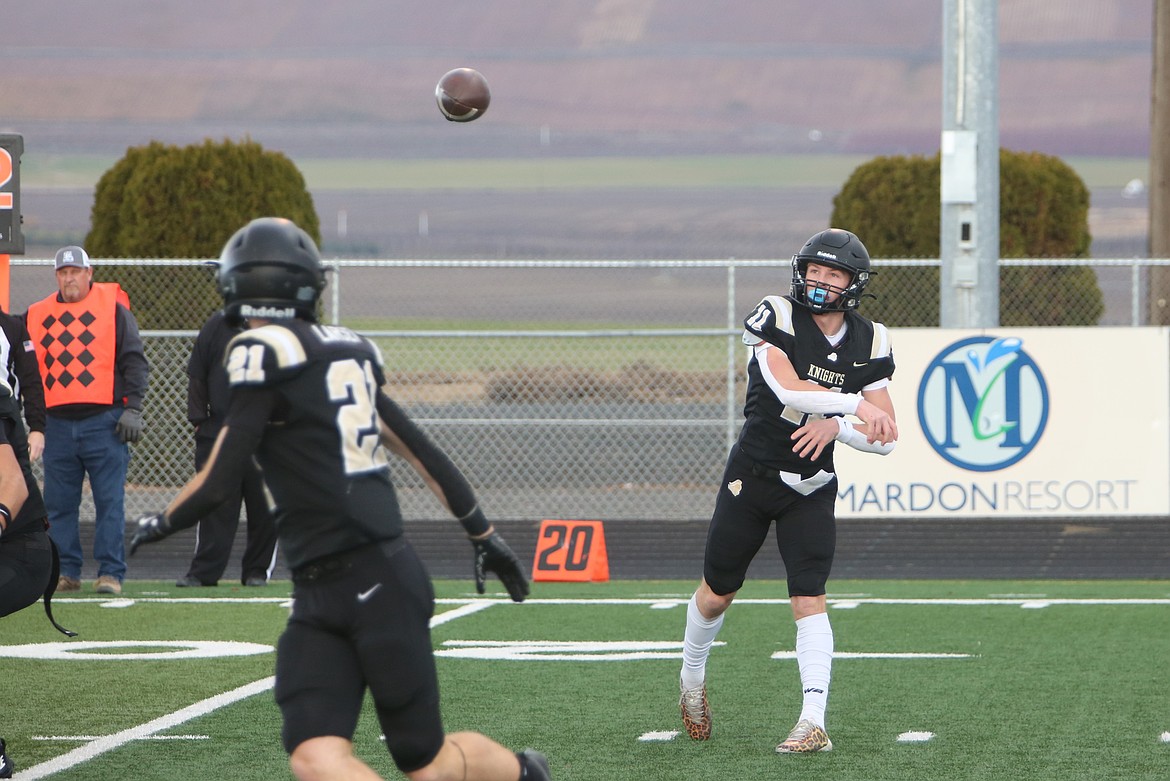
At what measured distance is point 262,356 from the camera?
431 centimetres

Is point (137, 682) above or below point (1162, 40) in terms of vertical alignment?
below

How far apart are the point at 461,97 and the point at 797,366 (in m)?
5.25

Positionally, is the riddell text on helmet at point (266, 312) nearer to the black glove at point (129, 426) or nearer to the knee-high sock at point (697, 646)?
the knee-high sock at point (697, 646)

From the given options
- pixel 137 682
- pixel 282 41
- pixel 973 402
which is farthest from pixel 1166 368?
pixel 282 41

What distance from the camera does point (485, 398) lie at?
18625 mm

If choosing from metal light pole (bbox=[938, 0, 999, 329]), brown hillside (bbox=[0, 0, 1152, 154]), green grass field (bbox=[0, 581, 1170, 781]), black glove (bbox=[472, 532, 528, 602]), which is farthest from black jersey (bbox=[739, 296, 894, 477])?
brown hillside (bbox=[0, 0, 1152, 154])

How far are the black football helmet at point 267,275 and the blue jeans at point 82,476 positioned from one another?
6.81 meters

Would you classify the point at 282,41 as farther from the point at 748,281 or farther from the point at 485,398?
the point at 485,398

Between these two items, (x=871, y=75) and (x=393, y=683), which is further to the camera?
(x=871, y=75)

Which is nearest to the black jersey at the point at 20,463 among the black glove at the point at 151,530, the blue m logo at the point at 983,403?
the black glove at the point at 151,530

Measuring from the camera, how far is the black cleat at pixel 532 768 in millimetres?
4574

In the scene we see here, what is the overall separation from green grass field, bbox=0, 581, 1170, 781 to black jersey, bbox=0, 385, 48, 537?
0.81 metres

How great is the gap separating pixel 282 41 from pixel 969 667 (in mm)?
90223

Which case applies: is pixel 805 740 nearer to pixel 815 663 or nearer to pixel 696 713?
pixel 815 663
